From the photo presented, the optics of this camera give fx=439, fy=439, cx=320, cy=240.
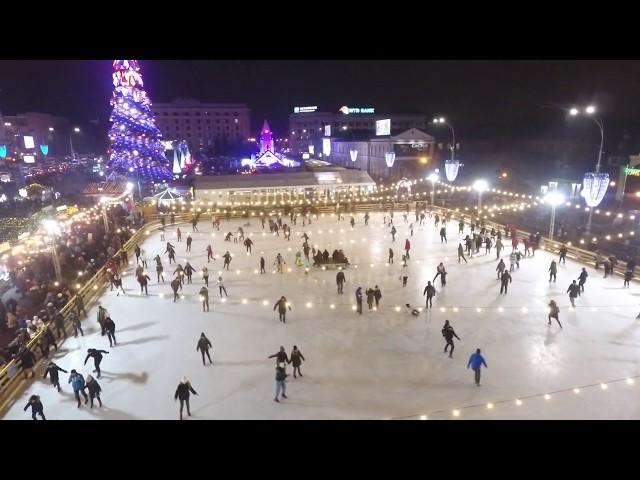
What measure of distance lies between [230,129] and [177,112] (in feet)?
38.0

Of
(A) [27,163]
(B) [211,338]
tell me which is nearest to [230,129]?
(A) [27,163]

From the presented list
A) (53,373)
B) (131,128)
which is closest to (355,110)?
(131,128)

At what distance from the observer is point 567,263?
1758 centimetres

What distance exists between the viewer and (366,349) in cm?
1068

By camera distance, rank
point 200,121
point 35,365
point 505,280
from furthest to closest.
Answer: point 200,121 < point 505,280 < point 35,365

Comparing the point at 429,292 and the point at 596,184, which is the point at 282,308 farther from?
the point at 596,184

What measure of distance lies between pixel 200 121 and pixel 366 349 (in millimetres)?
93635

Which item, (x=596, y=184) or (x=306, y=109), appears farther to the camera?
(x=306, y=109)

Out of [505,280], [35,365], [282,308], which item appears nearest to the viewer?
[35,365]

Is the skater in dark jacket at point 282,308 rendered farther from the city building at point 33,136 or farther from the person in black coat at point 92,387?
the city building at point 33,136

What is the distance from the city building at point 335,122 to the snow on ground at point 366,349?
52.0 m

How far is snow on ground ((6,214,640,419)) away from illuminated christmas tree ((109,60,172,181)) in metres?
18.4

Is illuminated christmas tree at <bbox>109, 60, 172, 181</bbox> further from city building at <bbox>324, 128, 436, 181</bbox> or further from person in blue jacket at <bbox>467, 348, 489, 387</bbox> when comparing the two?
person in blue jacket at <bbox>467, 348, 489, 387</bbox>

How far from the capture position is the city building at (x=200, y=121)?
306ft
